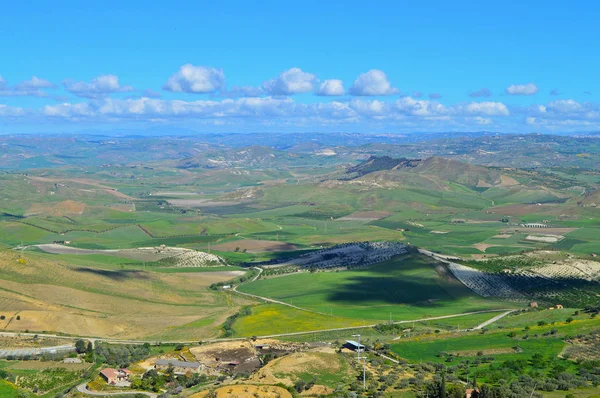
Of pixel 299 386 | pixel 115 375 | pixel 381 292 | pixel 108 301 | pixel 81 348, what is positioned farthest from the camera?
pixel 381 292

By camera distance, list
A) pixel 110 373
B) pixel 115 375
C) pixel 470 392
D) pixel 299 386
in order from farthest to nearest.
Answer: pixel 110 373, pixel 115 375, pixel 299 386, pixel 470 392

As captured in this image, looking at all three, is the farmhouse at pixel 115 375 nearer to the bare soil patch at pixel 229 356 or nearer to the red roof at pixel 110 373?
the red roof at pixel 110 373

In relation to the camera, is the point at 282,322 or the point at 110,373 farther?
the point at 282,322

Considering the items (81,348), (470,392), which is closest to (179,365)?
(81,348)

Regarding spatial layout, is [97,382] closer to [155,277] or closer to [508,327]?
[508,327]

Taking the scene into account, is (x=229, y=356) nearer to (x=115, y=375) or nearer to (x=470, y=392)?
(x=115, y=375)

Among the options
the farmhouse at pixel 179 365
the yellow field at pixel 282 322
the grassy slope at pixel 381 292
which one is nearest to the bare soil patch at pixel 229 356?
the farmhouse at pixel 179 365

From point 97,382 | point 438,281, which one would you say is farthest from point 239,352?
point 438,281
